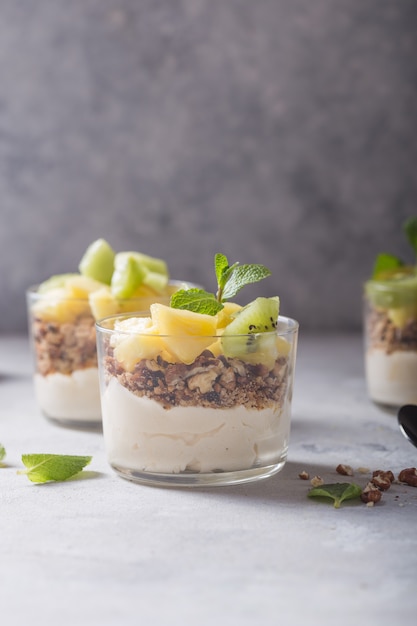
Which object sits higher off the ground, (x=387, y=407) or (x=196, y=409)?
(x=196, y=409)

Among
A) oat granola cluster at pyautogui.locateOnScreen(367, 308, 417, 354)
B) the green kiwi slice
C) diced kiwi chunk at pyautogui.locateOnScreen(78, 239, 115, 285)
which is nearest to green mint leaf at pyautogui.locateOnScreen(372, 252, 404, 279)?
oat granola cluster at pyautogui.locateOnScreen(367, 308, 417, 354)

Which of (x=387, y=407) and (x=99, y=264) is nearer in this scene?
(x=99, y=264)

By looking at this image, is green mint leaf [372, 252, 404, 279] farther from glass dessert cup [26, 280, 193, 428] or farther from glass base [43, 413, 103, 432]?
glass base [43, 413, 103, 432]

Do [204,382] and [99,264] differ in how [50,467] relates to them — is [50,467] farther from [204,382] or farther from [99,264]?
[99,264]

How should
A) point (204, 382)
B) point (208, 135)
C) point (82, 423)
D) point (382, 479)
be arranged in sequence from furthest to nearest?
point (208, 135) → point (82, 423) → point (382, 479) → point (204, 382)

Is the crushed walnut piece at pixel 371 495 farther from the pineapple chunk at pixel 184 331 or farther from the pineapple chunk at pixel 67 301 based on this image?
the pineapple chunk at pixel 67 301

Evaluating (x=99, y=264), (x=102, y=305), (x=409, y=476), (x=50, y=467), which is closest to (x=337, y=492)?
(x=409, y=476)

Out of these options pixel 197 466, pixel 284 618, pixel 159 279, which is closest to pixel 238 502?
pixel 197 466
